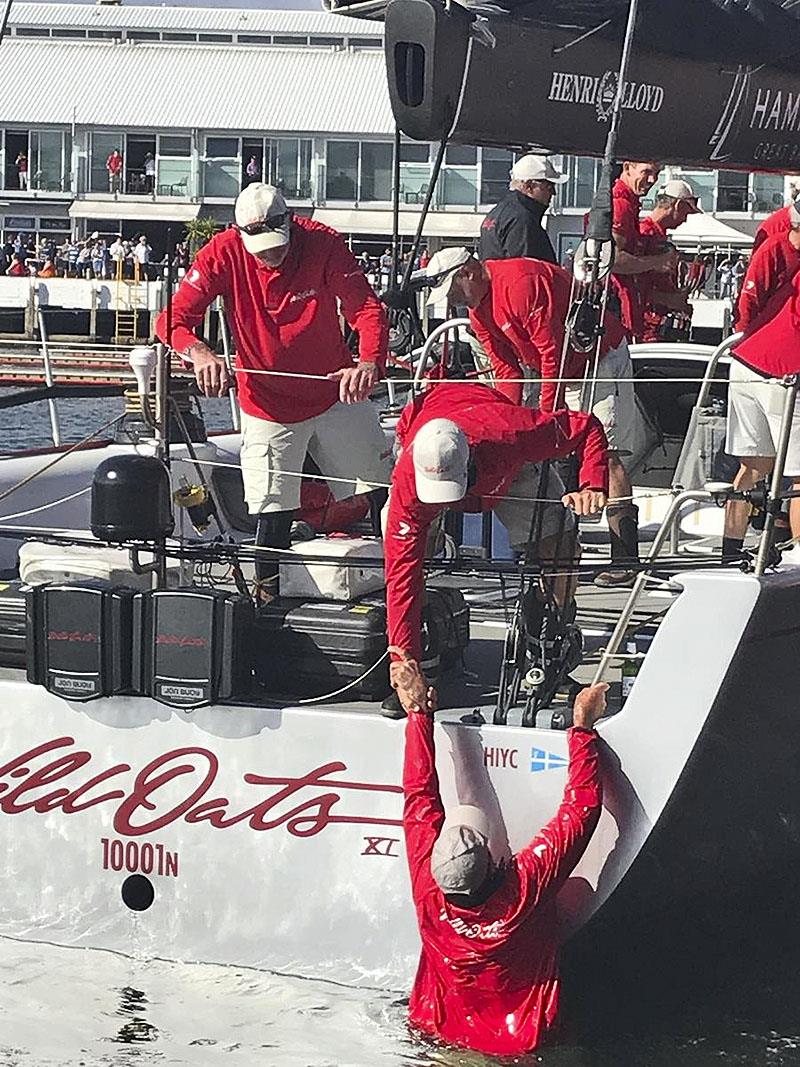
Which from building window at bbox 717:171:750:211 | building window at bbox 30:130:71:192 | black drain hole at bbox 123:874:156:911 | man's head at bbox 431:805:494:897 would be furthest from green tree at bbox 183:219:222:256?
man's head at bbox 431:805:494:897

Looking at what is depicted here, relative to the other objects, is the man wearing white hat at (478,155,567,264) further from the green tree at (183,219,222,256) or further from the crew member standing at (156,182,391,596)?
the green tree at (183,219,222,256)

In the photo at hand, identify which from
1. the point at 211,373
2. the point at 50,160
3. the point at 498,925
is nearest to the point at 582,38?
the point at 211,373

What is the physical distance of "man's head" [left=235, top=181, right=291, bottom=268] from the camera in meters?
6.70

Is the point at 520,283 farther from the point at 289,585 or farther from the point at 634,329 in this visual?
the point at 634,329

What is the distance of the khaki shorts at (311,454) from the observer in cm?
Result: 700

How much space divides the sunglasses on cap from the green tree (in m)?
30.0

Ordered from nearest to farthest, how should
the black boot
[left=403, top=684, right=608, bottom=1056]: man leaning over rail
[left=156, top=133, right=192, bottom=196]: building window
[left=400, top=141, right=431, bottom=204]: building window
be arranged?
[left=403, top=684, right=608, bottom=1056]: man leaning over rail < the black boot < [left=400, top=141, right=431, bottom=204]: building window < [left=156, top=133, right=192, bottom=196]: building window

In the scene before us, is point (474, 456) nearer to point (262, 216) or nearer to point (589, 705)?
point (589, 705)

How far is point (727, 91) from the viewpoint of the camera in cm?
706

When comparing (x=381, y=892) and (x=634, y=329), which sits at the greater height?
(x=634, y=329)

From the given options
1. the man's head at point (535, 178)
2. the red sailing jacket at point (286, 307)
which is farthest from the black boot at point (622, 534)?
the man's head at point (535, 178)

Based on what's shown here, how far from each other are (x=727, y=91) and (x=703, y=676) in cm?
249

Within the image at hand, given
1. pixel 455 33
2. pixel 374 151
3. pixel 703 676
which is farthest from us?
pixel 374 151

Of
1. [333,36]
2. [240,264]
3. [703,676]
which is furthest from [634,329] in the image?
[333,36]
